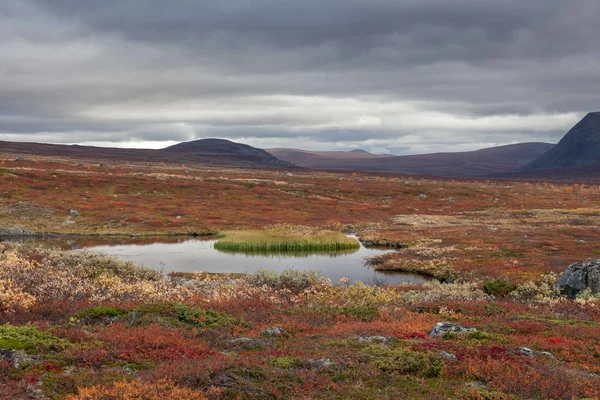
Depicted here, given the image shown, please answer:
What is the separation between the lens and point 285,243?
50.4m

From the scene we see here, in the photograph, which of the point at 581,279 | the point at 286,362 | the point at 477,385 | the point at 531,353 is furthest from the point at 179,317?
the point at 581,279

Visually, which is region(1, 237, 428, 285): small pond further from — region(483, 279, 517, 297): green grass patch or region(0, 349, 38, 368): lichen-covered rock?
region(0, 349, 38, 368): lichen-covered rock

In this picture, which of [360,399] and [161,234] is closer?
[360,399]

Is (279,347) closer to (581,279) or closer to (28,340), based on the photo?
(28,340)

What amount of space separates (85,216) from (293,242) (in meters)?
30.7

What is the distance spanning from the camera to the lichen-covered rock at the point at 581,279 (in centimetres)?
2497

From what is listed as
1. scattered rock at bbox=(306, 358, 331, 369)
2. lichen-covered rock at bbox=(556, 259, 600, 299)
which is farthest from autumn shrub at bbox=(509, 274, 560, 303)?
scattered rock at bbox=(306, 358, 331, 369)

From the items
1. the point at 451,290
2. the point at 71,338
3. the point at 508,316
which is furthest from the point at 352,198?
the point at 71,338

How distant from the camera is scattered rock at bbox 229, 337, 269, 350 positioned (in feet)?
45.2

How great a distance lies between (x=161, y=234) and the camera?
191 feet

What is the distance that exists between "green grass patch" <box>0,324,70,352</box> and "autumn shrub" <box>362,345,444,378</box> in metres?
7.87

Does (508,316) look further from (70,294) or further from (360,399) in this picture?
(70,294)

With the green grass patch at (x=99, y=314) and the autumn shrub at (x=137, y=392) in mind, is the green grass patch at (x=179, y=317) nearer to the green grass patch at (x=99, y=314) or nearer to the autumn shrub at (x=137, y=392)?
the green grass patch at (x=99, y=314)

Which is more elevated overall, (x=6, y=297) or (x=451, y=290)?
(x=6, y=297)
